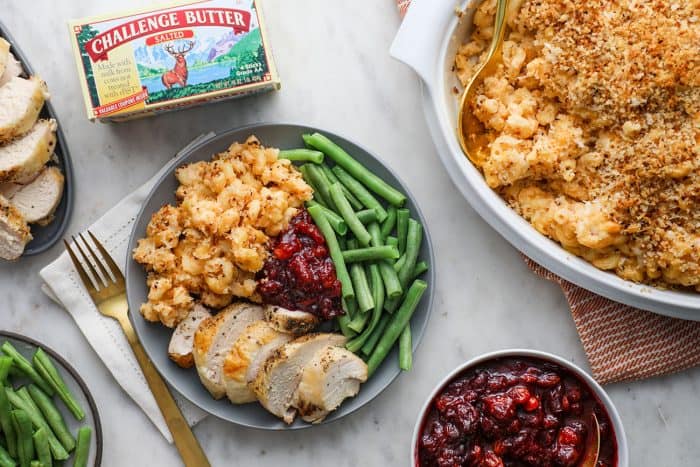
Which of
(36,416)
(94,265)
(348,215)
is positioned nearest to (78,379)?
(36,416)

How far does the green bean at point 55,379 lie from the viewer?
2.87 metres

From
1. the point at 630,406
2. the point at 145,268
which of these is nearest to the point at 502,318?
the point at 630,406

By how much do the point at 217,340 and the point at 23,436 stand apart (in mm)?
808

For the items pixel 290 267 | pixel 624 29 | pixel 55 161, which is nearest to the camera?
pixel 624 29

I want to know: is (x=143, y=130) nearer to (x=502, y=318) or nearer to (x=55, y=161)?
(x=55, y=161)

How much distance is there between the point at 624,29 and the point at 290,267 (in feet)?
4.59

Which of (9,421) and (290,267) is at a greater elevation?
(290,267)

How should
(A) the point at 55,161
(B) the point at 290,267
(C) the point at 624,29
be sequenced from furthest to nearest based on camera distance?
(A) the point at 55,161, (B) the point at 290,267, (C) the point at 624,29

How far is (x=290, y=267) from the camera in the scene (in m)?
2.75

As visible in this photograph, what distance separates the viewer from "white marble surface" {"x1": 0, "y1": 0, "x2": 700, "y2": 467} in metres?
3.05

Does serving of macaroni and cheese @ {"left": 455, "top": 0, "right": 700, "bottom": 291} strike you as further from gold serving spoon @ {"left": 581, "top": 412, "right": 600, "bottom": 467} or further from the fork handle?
the fork handle

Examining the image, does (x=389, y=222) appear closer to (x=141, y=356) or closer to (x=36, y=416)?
(x=141, y=356)

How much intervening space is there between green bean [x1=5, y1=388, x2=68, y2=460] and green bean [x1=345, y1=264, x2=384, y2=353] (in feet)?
3.76

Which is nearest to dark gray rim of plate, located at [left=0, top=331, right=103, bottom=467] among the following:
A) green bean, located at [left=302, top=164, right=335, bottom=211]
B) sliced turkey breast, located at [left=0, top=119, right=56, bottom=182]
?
sliced turkey breast, located at [left=0, top=119, right=56, bottom=182]
